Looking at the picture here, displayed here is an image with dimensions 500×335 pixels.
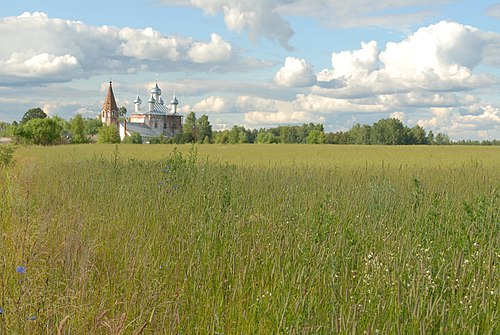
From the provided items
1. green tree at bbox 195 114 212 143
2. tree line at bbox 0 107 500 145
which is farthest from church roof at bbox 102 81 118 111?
green tree at bbox 195 114 212 143

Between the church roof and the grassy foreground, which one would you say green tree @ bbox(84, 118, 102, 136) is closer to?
the church roof

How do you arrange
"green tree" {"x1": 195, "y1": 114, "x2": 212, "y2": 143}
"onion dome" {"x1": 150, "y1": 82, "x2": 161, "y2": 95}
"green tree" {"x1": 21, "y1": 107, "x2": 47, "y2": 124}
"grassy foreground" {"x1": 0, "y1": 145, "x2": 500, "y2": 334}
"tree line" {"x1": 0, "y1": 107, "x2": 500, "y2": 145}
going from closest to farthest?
"grassy foreground" {"x1": 0, "y1": 145, "x2": 500, "y2": 334} → "tree line" {"x1": 0, "y1": 107, "x2": 500, "y2": 145} → "green tree" {"x1": 21, "y1": 107, "x2": 47, "y2": 124} → "green tree" {"x1": 195, "y1": 114, "x2": 212, "y2": 143} → "onion dome" {"x1": 150, "y1": 82, "x2": 161, "y2": 95}

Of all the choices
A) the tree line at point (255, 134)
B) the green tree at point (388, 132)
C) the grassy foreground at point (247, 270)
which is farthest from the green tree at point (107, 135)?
the grassy foreground at point (247, 270)

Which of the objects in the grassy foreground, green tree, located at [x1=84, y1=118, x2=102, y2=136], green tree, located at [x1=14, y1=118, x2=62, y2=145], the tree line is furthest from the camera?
green tree, located at [x1=84, y1=118, x2=102, y2=136]

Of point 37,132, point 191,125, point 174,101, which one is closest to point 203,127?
point 191,125

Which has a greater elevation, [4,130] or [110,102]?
[110,102]

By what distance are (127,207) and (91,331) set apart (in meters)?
4.18

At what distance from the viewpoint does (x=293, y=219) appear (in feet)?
19.2

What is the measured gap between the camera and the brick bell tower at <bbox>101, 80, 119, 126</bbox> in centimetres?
15859

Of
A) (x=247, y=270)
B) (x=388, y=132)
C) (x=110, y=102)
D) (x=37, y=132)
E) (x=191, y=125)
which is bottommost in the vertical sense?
(x=247, y=270)

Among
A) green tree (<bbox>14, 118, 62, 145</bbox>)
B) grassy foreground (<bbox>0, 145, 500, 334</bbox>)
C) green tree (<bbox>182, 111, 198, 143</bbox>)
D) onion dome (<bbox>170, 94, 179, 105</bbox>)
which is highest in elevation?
onion dome (<bbox>170, 94, 179, 105</bbox>)

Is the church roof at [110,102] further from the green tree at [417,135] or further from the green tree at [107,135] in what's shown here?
the green tree at [417,135]

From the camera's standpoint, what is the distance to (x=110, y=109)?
6245 inches

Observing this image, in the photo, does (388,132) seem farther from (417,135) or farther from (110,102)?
(110,102)
